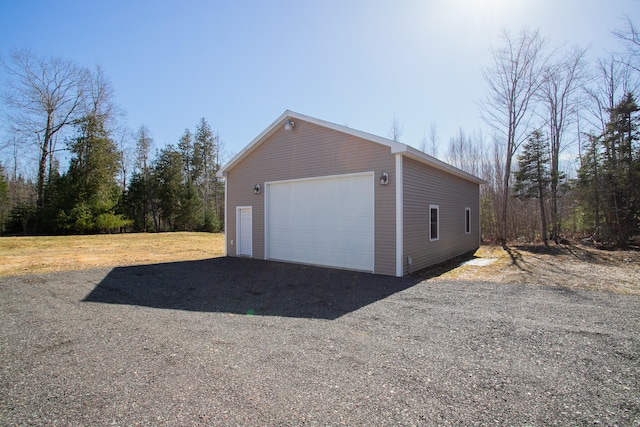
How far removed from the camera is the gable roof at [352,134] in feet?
25.0

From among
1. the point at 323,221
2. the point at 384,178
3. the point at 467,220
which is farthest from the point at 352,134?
the point at 467,220

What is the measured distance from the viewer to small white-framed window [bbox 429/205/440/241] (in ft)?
30.9

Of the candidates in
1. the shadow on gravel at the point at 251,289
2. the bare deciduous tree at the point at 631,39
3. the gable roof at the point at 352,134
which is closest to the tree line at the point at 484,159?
the bare deciduous tree at the point at 631,39

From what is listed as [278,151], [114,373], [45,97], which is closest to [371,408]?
[114,373]

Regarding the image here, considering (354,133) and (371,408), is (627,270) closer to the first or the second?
(354,133)

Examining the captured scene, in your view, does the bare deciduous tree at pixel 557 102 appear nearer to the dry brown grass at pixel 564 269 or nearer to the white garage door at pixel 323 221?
the dry brown grass at pixel 564 269

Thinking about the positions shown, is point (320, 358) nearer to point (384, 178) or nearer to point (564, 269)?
point (384, 178)

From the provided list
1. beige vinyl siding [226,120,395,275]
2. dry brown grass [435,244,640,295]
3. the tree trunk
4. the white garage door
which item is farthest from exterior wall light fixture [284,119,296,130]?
the tree trunk

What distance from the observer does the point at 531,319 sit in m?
4.42

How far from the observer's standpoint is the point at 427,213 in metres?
9.16

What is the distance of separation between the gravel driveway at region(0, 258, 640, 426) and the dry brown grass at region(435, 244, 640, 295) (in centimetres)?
117

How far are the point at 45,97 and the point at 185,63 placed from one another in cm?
1793

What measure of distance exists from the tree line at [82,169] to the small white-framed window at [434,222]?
19742 millimetres

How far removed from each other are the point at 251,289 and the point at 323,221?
3290 mm
